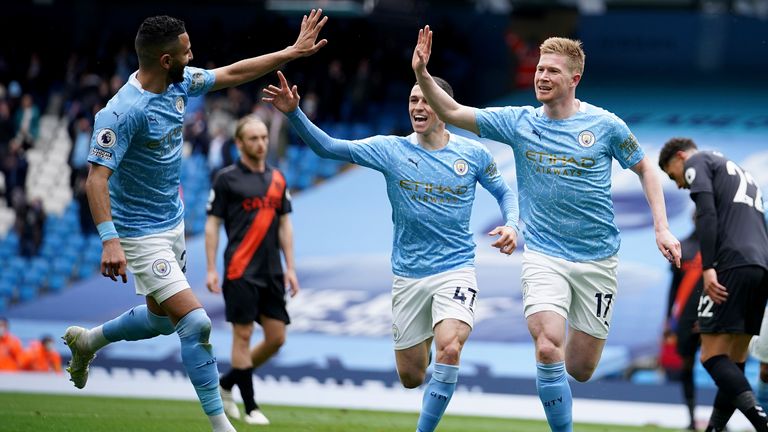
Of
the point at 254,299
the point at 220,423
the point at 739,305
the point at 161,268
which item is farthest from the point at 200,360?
the point at 739,305

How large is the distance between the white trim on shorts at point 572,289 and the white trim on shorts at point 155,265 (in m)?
2.22

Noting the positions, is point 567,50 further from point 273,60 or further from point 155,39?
point 155,39

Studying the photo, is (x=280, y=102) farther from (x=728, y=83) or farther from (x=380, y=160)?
(x=728, y=83)

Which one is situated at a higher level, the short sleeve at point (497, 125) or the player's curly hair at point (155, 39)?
the player's curly hair at point (155, 39)

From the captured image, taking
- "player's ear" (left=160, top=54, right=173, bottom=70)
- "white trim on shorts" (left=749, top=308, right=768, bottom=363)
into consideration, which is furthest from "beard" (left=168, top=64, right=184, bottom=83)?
"white trim on shorts" (left=749, top=308, right=768, bottom=363)

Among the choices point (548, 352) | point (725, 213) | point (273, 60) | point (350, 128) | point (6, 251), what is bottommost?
point (6, 251)

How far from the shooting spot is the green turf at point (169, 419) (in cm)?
952

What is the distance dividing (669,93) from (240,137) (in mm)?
18286

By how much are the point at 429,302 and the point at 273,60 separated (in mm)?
1944

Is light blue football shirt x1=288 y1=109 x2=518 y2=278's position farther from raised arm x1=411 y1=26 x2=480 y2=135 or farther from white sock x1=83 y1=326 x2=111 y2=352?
white sock x1=83 y1=326 x2=111 y2=352

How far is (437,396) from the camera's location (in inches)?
312

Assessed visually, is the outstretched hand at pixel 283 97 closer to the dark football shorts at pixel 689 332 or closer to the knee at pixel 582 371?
the knee at pixel 582 371

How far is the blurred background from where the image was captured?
19609 millimetres

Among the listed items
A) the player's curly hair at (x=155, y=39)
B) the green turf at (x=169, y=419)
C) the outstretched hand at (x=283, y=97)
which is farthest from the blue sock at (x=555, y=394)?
the player's curly hair at (x=155, y=39)
